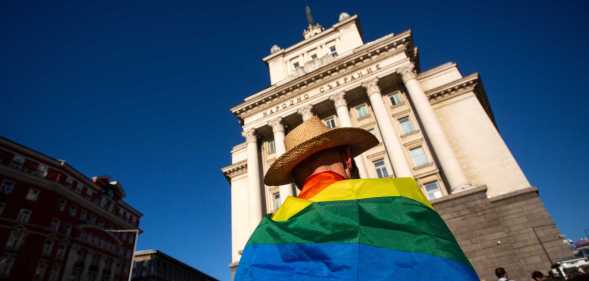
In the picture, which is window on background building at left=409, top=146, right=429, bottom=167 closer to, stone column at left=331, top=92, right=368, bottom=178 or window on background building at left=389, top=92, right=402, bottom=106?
stone column at left=331, top=92, right=368, bottom=178

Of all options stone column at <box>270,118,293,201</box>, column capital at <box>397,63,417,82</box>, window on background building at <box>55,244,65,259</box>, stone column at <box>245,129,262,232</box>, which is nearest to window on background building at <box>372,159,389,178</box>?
column capital at <box>397,63,417,82</box>

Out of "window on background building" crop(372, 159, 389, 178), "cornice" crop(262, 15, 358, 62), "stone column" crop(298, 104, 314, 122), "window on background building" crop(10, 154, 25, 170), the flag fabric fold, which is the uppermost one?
"cornice" crop(262, 15, 358, 62)

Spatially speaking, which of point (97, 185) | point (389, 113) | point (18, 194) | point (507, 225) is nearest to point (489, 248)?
point (507, 225)

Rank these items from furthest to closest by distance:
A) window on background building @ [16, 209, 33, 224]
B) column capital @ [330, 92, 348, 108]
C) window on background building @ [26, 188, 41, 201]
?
window on background building @ [26, 188, 41, 201], window on background building @ [16, 209, 33, 224], column capital @ [330, 92, 348, 108]

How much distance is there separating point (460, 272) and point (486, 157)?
817 inches

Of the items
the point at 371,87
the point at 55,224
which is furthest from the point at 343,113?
the point at 55,224

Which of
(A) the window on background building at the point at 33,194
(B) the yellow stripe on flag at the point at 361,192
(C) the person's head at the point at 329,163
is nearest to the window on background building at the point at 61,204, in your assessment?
(A) the window on background building at the point at 33,194

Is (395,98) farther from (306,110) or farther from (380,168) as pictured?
(306,110)

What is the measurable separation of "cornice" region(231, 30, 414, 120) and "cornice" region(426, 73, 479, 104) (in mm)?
4115

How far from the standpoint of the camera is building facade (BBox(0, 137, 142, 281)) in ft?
87.1

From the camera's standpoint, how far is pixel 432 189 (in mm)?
17891

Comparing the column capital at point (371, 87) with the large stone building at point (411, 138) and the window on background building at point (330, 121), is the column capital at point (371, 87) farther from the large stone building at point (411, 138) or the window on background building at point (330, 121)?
the window on background building at point (330, 121)

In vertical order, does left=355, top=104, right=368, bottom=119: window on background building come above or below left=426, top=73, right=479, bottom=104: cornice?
above

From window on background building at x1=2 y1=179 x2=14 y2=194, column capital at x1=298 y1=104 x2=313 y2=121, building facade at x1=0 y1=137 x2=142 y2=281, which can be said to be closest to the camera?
column capital at x1=298 y1=104 x2=313 y2=121
